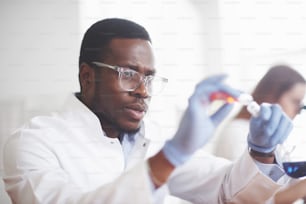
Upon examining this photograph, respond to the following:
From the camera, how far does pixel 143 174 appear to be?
66 cm

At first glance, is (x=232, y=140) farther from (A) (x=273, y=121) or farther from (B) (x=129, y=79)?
(B) (x=129, y=79)

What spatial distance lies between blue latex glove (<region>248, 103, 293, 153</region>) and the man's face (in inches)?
8.5

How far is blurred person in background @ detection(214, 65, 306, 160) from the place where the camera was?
76 centimetres

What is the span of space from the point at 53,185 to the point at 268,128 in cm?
41

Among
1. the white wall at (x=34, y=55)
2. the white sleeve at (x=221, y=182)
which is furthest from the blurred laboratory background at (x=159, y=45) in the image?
the white sleeve at (x=221, y=182)

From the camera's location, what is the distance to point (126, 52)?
29.5 inches

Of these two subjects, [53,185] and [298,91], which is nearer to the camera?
[53,185]

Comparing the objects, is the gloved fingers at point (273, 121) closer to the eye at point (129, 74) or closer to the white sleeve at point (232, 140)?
the white sleeve at point (232, 140)

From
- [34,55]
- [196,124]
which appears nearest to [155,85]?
[196,124]

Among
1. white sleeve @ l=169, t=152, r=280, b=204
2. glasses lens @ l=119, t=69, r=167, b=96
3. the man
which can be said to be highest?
glasses lens @ l=119, t=69, r=167, b=96

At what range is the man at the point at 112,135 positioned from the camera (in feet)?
2.30

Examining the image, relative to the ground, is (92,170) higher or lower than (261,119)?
lower

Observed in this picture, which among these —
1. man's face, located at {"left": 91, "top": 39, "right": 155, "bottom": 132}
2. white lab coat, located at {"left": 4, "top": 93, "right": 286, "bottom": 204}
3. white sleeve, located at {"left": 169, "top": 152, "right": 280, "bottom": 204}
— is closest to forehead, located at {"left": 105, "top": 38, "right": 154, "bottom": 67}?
man's face, located at {"left": 91, "top": 39, "right": 155, "bottom": 132}

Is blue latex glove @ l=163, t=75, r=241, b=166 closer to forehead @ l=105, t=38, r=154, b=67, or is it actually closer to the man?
the man
